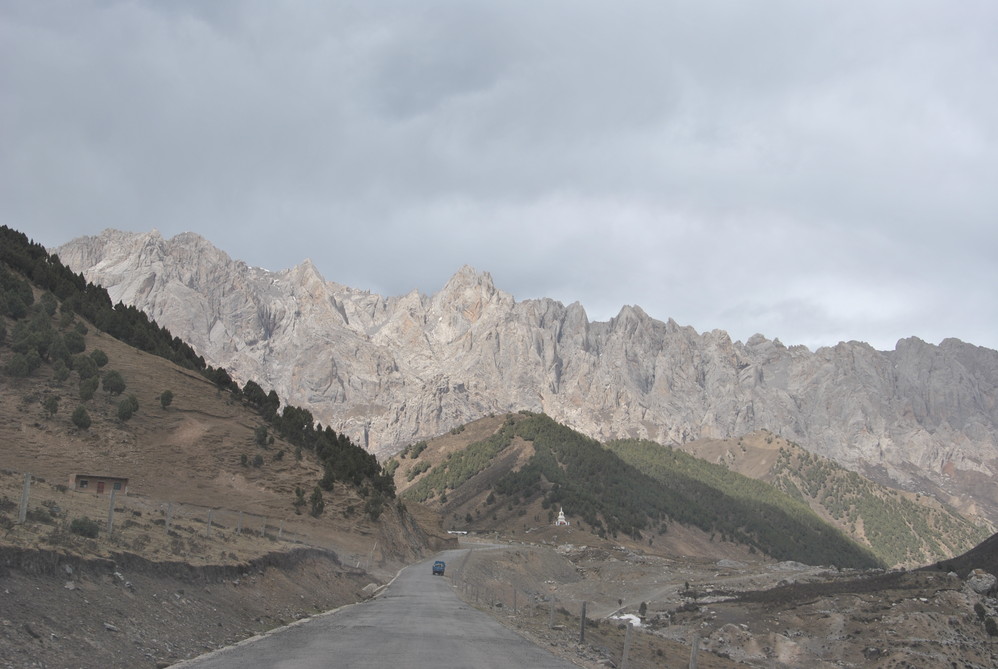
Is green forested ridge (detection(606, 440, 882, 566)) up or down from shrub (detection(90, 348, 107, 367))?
down

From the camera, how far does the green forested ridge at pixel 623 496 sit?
130875mm

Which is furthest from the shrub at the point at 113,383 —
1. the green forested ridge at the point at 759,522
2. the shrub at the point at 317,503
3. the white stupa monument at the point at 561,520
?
the green forested ridge at the point at 759,522

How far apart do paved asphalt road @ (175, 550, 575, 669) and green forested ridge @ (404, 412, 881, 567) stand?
A: 316ft

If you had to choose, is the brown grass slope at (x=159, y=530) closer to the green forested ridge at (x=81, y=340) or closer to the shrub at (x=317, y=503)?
the shrub at (x=317, y=503)

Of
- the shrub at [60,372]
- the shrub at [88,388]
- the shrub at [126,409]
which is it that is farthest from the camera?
the shrub at [60,372]

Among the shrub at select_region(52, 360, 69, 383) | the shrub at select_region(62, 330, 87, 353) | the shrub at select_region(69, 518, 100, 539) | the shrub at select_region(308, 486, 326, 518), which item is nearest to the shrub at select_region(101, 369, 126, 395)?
the shrub at select_region(52, 360, 69, 383)

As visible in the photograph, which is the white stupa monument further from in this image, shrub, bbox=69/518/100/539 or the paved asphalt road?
shrub, bbox=69/518/100/539

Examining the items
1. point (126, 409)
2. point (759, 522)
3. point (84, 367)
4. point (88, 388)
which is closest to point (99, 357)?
point (84, 367)

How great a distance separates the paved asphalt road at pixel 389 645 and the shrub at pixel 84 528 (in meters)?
5.66

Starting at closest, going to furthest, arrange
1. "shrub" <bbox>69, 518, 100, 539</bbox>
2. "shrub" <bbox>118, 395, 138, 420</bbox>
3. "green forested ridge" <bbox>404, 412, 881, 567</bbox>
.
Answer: "shrub" <bbox>69, 518, 100, 539</bbox>
"shrub" <bbox>118, 395, 138, 420</bbox>
"green forested ridge" <bbox>404, 412, 881, 567</bbox>

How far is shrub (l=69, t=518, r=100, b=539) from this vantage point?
19641 millimetres

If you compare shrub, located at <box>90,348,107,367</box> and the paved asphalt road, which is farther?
shrub, located at <box>90,348,107,367</box>

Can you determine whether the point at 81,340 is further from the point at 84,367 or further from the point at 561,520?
the point at 561,520

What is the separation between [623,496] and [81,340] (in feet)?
347
